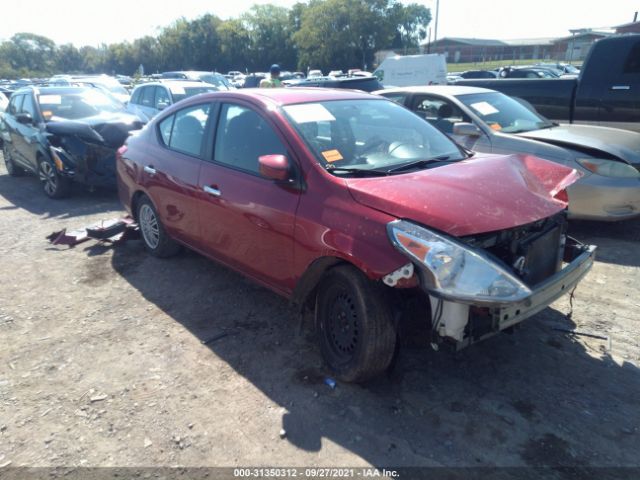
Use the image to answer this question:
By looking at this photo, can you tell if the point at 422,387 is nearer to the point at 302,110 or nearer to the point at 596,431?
the point at 596,431

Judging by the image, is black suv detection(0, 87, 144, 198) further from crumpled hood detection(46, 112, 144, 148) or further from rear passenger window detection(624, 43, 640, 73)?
rear passenger window detection(624, 43, 640, 73)

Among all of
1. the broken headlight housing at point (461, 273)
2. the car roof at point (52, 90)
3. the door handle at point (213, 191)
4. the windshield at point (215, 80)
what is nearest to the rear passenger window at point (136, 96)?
the car roof at point (52, 90)

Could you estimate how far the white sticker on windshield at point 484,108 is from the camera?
612 cm

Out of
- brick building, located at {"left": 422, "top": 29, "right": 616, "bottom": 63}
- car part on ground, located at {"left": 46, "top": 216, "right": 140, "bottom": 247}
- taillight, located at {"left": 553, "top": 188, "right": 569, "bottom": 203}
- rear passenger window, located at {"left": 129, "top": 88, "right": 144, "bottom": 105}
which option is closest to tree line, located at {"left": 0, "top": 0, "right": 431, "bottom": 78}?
brick building, located at {"left": 422, "top": 29, "right": 616, "bottom": 63}

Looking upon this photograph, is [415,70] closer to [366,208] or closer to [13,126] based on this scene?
[13,126]

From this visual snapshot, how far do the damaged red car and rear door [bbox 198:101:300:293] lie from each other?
1cm

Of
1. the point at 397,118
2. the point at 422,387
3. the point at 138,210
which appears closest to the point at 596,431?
the point at 422,387

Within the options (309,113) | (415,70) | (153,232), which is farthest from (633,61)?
(415,70)

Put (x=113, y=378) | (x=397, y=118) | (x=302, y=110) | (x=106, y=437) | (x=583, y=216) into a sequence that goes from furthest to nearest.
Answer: (x=583, y=216), (x=397, y=118), (x=302, y=110), (x=113, y=378), (x=106, y=437)

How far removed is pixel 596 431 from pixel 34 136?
885 cm

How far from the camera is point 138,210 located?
5398mm

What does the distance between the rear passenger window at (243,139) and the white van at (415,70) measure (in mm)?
18829

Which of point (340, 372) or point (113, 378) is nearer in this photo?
point (340, 372)

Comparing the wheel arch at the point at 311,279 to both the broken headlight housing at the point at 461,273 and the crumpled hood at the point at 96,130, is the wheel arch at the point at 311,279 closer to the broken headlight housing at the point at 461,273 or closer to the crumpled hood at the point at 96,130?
the broken headlight housing at the point at 461,273
